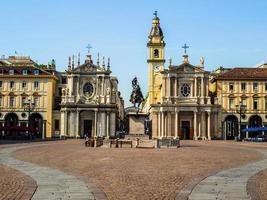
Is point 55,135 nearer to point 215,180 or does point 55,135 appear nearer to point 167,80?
point 167,80

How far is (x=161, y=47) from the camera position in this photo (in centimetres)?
11794

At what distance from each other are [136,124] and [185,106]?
39.5m

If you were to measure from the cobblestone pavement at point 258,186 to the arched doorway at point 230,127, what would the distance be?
76005mm

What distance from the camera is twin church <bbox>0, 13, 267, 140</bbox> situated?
9512cm

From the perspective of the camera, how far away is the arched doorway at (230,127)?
96000 mm

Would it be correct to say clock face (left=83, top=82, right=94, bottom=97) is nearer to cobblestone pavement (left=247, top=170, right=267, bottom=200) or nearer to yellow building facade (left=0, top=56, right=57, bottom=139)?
yellow building facade (left=0, top=56, right=57, bottom=139)

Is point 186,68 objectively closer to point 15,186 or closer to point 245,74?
point 245,74

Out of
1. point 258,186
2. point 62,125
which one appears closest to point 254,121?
point 62,125

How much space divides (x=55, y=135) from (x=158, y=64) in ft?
109

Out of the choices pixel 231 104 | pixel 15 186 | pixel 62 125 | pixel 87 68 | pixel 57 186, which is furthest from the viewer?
pixel 87 68

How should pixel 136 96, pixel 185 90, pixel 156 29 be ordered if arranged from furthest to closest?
pixel 156 29 < pixel 185 90 < pixel 136 96

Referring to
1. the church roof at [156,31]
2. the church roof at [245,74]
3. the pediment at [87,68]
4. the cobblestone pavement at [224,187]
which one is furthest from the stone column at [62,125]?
the cobblestone pavement at [224,187]

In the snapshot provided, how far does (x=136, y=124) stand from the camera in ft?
189

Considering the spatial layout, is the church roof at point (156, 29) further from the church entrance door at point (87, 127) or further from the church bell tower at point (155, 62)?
the church entrance door at point (87, 127)
